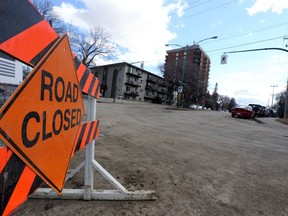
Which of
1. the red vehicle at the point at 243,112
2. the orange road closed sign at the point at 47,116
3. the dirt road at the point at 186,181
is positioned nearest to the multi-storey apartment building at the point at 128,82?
the red vehicle at the point at 243,112

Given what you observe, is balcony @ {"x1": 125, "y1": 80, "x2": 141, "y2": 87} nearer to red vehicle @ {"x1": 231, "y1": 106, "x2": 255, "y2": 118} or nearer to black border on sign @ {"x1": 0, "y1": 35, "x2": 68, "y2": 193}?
red vehicle @ {"x1": 231, "y1": 106, "x2": 255, "y2": 118}

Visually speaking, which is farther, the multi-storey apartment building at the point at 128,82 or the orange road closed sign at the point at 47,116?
the multi-storey apartment building at the point at 128,82

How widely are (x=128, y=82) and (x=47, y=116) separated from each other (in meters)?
75.6

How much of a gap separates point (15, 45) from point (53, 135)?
28.9 inches

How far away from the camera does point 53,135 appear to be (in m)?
1.72

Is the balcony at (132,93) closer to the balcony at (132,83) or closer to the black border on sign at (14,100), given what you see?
the balcony at (132,83)

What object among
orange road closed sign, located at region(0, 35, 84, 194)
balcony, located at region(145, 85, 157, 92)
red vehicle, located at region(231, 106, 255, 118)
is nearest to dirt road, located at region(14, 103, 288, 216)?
orange road closed sign, located at region(0, 35, 84, 194)

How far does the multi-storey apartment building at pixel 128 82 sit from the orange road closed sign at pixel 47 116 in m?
68.7

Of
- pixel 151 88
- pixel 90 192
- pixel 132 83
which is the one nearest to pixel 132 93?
pixel 132 83

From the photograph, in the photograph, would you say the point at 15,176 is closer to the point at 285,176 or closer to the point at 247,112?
the point at 285,176

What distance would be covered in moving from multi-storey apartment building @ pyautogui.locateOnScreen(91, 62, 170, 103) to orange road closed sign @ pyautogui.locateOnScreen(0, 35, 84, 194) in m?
68.7

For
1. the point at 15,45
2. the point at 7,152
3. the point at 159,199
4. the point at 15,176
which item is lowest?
the point at 159,199

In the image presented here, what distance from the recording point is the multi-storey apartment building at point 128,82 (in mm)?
75375

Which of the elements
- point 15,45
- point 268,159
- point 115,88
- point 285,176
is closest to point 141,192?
point 15,45
